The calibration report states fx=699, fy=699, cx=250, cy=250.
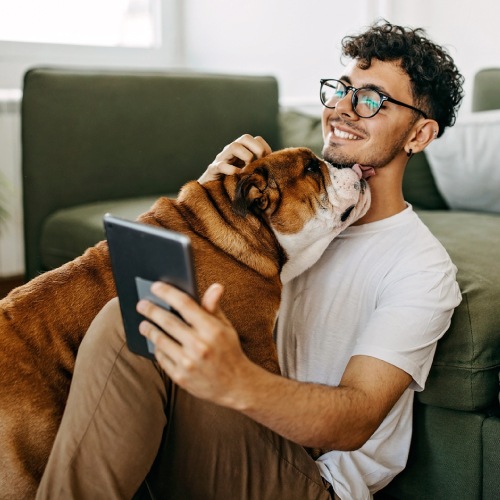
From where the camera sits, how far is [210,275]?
1.56 metres

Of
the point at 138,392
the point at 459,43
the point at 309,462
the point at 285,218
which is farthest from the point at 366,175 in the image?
the point at 459,43

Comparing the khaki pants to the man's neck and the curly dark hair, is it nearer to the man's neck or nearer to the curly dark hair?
the man's neck

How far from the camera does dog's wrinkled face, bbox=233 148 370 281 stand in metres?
1.63

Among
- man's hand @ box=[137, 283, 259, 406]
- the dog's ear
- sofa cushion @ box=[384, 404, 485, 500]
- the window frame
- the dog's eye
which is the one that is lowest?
sofa cushion @ box=[384, 404, 485, 500]

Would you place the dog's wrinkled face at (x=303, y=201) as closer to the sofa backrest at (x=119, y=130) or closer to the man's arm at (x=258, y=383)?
the man's arm at (x=258, y=383)

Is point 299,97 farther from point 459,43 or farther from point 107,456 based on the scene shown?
point 107,456

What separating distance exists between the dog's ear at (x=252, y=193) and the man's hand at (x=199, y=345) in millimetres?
575

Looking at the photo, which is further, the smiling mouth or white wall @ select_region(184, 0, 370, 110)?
white wall @ select_region(184, 0, 370, 110)

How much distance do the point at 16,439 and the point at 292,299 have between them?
70cm

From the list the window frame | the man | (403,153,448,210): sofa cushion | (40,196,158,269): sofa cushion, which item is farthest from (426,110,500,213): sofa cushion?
the window frame

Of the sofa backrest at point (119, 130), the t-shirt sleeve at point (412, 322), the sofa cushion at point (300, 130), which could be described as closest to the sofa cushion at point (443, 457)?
the t-shirt sleeve at point (412, 322)

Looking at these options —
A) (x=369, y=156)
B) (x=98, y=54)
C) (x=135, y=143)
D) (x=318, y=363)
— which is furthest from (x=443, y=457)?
(x=98, y=54)

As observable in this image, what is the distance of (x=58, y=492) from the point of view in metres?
1.14

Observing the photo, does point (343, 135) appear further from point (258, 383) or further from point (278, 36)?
point (278, 36)
